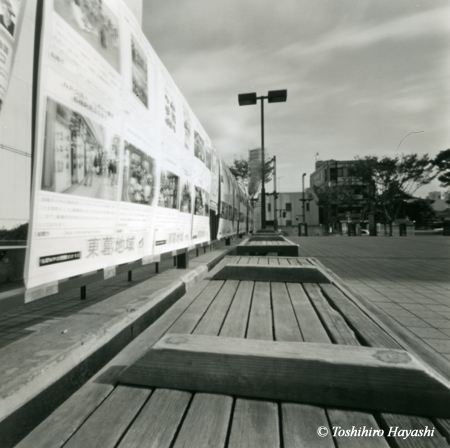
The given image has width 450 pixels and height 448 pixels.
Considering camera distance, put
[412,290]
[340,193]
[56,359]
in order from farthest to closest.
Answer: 1. [340,193]
2. [412,290]
3. [56,359]

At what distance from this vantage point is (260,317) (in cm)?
177

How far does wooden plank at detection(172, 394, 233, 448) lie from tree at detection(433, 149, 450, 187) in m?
23.4

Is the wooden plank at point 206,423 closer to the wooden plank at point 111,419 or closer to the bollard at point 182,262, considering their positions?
the wooden plank at point 111,419

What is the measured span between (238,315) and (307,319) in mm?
361

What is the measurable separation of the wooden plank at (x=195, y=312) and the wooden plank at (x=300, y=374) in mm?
362

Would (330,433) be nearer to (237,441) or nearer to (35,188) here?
(237,441)

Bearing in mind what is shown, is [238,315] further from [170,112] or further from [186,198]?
[186,198]

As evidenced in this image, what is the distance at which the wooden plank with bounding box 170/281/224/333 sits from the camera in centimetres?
154

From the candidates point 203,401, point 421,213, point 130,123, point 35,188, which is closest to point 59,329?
point 35,188

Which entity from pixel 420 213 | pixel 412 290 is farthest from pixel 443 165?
pixel 420 213

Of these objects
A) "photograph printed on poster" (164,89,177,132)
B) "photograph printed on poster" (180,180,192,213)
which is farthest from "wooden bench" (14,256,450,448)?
"photograph printed on poster" (180,180,192,213)

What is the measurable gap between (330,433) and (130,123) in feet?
6.38

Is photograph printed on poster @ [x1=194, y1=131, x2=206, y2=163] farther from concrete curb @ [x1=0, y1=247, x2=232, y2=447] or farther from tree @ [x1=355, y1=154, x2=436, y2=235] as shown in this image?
tree @ [x1=355, y1=154, x2=436, y2=235]

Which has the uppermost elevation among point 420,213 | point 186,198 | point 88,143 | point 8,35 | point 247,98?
point 247,98
